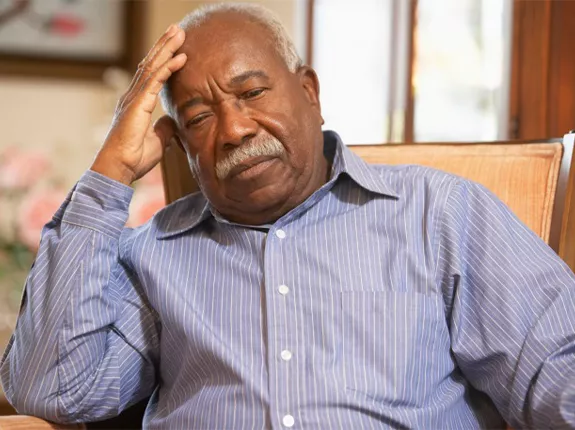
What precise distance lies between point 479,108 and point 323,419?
166cm

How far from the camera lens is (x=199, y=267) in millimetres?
1460

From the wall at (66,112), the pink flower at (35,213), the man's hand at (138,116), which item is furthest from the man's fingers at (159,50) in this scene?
the wall at (66,112)

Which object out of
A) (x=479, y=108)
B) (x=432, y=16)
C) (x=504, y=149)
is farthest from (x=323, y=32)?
(x=504, y=149)

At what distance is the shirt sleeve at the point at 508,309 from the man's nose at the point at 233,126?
1.20ft

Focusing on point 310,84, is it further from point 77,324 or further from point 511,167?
point 77,324

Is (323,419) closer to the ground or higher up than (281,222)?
closer to the ground

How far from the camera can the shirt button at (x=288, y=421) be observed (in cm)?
128

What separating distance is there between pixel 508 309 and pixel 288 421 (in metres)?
0.39

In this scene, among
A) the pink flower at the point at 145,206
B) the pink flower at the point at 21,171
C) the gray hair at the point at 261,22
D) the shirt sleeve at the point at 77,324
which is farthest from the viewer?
the pink flower at the point at 21,171

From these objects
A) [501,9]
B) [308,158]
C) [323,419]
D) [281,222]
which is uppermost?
[501,9]

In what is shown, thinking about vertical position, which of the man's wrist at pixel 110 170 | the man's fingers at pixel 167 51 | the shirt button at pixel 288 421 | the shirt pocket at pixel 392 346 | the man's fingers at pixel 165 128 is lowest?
the shirt button at pixel 288 421

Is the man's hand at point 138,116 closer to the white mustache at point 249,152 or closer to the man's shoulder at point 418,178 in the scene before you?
the white mustache at point 249,152

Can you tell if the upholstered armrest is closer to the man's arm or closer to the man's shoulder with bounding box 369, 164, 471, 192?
the man's arm

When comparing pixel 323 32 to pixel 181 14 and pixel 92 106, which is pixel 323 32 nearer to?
pixel 181 14
